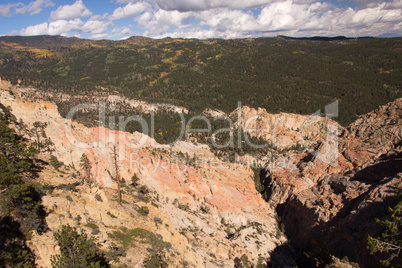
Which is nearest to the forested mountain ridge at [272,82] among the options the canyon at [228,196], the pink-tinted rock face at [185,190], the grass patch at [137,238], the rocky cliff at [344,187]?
the rocky cliff at [344,187]

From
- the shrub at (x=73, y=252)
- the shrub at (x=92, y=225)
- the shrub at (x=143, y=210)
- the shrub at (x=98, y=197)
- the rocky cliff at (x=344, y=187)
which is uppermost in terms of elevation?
the shrub at (x=73, y=252)

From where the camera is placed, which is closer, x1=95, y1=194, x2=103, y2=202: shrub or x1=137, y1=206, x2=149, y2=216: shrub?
x1=95, y1=194, x2=103, y2=202: shrub

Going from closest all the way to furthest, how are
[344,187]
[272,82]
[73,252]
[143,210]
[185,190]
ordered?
1. [73,252]
2. [143,210]
3. [185,190]
4. [344,187]
5. [272,82]

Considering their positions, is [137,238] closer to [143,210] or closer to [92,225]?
[92,225]

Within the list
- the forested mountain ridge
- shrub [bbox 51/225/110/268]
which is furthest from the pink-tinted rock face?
the forested mountain ridge

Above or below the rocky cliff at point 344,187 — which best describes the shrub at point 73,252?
above

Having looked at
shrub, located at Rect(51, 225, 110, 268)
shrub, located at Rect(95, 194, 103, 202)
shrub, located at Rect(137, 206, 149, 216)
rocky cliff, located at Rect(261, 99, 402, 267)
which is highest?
shrub, located at Rect(51, 225, 110, 268)

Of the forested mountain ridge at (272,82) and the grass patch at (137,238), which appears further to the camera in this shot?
the forested mountain ridge at (272,82)

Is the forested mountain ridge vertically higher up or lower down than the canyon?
higher up

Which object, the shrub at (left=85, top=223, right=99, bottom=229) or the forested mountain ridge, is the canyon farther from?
the forested mountain ridge

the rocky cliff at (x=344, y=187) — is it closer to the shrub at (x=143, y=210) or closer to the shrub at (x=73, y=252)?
the shrub at (x=143, y=210)

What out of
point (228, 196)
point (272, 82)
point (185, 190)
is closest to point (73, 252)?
point (185, 190)

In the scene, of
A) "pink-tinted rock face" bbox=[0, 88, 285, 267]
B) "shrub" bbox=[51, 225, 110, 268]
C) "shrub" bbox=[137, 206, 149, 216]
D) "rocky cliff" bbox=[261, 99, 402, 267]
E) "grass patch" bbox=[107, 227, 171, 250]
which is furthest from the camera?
"rocky cliff" bbox=[261, 99, 402, 267]
